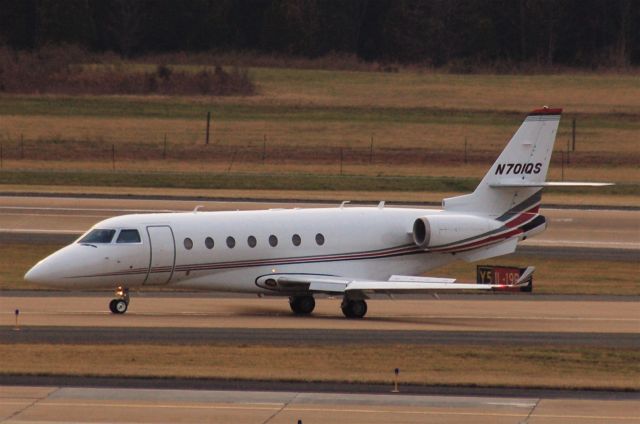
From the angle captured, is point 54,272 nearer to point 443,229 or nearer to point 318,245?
point 318,245

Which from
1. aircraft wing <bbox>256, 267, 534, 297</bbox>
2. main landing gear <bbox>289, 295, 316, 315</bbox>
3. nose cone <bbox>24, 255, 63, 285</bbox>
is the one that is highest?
nose cone <bbox>24, 255, 63, 285</bbox>

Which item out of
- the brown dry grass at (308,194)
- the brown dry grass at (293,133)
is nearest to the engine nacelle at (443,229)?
the brown dry grass at (308,194)

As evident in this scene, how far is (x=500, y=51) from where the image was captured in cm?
14138

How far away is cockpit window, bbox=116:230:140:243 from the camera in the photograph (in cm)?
3881

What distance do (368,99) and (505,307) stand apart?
7413cm

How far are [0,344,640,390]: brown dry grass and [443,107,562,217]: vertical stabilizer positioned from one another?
9405 mm

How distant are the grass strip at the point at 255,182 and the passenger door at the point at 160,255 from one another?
36.7 m

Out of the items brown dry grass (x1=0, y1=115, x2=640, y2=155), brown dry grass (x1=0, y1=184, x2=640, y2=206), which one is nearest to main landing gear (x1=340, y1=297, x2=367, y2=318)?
brown dry grass (x1=0, y1=184, x2=640, y2=206)

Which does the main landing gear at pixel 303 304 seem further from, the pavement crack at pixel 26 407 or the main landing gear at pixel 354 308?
the pavement crack at pixel 26 407

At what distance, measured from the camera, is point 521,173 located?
43031 millimetres

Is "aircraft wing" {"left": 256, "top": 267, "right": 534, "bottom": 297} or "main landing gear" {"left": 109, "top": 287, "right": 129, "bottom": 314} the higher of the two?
"aircraft wing" {"left": 256, "top": 267, "right": 534, "bottom": 297}

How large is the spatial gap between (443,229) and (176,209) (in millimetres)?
24383

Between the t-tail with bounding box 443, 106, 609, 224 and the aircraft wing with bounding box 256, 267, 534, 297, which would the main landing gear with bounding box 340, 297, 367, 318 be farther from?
the t-tail with bounding box 443, 106, 609, 224

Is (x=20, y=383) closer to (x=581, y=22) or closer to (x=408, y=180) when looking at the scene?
(x=408, y=180)
